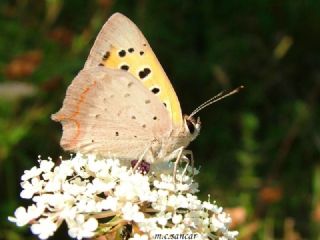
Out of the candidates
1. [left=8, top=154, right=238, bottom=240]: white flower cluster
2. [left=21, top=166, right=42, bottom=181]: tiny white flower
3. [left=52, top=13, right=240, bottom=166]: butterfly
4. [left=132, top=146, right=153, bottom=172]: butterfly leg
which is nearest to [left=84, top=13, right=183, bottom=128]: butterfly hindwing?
[left=52, top=13, right=240, bottom=166]: butterfly

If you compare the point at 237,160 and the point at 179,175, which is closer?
the point at 179,175

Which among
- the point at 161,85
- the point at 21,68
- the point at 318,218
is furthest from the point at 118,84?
the point at 318,218

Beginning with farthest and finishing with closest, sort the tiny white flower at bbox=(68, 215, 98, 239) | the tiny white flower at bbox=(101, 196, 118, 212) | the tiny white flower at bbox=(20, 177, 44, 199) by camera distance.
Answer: the tiny white flower at bbox=(20, 177, 44, 199) < the tiny white flower at bbox=(101, 196, 118, 212) < the tiny white flower at bbox=(68, 215, 98, 239)

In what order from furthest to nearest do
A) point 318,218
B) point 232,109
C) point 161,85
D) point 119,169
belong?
point 232,109 < point 318,218 < point 161,85 < point 119,169

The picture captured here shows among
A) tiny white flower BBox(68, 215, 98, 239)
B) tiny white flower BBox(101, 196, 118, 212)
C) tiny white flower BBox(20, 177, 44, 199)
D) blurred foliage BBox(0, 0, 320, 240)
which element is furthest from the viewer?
blurred foliage BBox(0, 0, 320, 240)

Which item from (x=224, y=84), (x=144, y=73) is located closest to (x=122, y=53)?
(x=144, y=73)

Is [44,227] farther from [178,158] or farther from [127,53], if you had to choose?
[127,53]

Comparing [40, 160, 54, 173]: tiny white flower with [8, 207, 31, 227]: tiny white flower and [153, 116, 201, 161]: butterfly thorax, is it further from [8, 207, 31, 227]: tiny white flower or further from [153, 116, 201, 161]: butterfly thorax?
[153, 116, 201, 161]: butterfly thorax

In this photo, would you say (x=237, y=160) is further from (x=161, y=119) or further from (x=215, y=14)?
(x=161, y=119)

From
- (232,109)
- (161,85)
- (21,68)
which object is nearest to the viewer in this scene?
(161,85)
